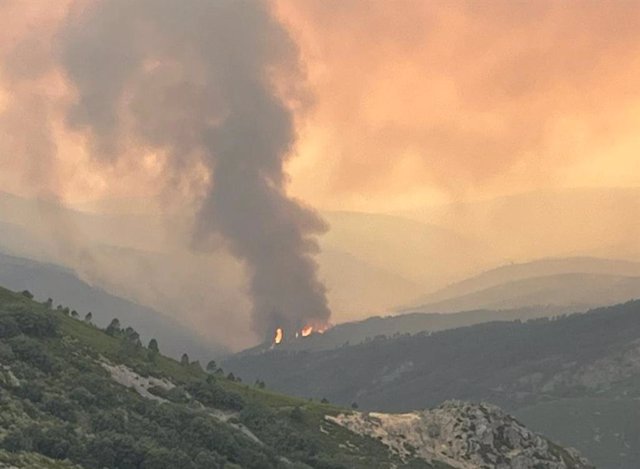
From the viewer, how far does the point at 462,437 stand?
142 meters

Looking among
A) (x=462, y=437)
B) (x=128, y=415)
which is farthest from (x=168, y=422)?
(x=462, y=437)

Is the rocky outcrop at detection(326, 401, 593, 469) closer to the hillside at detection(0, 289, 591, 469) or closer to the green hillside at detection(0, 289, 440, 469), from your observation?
the hillside at detection(0, 289, 591, 469)

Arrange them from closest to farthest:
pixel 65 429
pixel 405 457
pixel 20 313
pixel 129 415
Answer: pixel 65 429 → pixel 129 415 → pixel 20 313 → pixel 405 457

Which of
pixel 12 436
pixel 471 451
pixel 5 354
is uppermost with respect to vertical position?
pixel 471 451

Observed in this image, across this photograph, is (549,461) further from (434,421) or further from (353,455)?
(353,455)

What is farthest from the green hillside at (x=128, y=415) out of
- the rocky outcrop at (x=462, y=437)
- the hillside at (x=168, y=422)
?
the rocky outcrop at (x=462, y=437)

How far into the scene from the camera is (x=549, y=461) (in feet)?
474

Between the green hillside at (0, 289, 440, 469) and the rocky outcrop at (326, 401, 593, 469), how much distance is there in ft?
16.6

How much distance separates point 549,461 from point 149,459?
322 ft

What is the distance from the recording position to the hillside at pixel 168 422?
66.1 m

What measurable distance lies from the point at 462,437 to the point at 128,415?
7747 cm

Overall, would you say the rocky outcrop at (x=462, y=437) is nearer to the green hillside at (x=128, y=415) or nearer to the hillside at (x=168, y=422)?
the hillside at (x=168, y=422)

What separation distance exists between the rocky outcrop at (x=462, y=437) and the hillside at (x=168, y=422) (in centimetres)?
25

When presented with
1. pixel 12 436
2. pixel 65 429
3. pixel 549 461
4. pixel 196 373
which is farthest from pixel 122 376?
pixel 549 461
